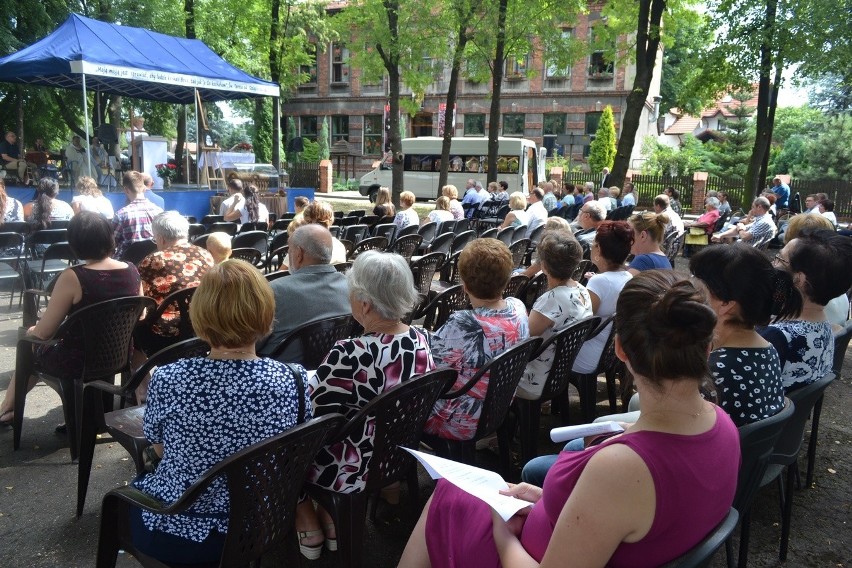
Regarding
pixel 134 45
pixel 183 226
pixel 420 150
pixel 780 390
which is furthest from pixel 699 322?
pixel 420 150

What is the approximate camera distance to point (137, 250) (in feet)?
19.3

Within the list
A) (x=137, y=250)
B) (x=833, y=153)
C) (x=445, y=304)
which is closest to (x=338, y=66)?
(x=833, y=153)

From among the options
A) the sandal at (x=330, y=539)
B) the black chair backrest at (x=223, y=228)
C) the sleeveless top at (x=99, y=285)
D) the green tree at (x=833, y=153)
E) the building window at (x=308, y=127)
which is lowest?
the sandal at (x=330, y=539)

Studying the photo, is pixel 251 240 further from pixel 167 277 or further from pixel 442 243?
pixel 167 277

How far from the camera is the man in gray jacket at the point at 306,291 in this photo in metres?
3.27

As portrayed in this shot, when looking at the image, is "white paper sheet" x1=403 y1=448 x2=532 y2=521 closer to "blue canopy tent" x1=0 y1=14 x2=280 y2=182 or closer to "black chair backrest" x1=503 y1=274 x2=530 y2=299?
"black chair backrest" x1=503 y1=274 x2=530 y2=299

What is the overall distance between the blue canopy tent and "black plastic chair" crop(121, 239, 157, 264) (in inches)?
270

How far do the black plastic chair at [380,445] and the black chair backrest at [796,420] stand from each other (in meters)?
1.35

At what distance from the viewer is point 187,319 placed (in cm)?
389

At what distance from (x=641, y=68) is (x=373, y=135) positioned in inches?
975

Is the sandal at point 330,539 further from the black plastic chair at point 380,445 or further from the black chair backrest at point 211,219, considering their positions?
the black chair backrest at point 211,219

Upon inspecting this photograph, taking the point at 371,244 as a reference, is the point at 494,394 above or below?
below

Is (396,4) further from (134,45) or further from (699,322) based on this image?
(699,322)

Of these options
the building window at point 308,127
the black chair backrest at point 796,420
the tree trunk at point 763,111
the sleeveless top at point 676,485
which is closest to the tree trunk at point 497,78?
the tree trunk at point 763,111
